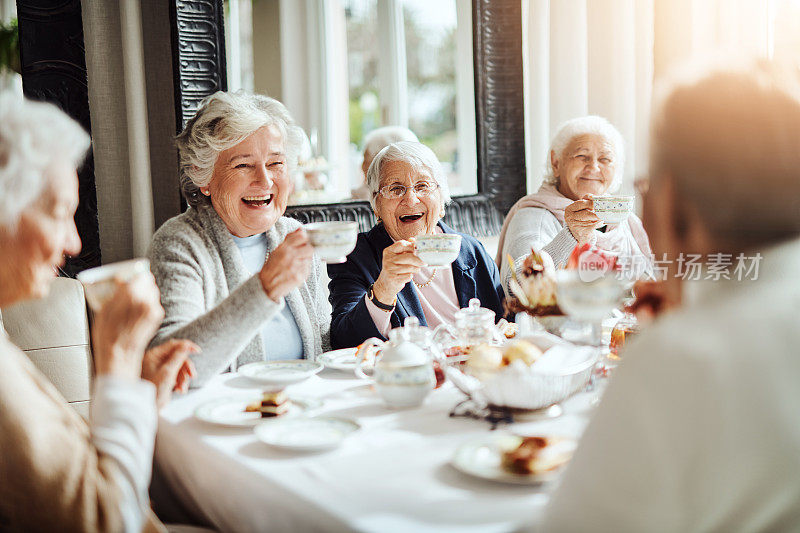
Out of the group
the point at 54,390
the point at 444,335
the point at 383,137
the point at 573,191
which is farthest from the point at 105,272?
the point at 573,191

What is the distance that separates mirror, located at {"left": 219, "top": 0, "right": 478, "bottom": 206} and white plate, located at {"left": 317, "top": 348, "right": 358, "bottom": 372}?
123 cm

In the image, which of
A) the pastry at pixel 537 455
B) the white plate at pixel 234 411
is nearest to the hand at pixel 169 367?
the white plate at pixel 234 411

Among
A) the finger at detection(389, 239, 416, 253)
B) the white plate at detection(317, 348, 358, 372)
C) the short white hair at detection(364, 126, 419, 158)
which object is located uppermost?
the short white hair at detection(364, 126, 419, 158)

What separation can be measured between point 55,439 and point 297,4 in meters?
2.49

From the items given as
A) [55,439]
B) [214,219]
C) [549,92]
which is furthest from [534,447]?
[549,92]

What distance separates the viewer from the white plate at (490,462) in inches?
44.0

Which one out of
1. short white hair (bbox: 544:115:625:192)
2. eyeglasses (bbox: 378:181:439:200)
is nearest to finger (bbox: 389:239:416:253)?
eyeglasses (bbox: 378:181:439:200)

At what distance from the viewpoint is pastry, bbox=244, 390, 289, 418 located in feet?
4.84

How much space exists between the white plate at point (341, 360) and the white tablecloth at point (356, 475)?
161 mm

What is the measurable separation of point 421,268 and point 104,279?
1214 mm

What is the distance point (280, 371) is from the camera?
1834 millimetres

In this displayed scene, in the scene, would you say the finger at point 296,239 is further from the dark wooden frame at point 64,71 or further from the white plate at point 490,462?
the dark wooden frame at point 64,71

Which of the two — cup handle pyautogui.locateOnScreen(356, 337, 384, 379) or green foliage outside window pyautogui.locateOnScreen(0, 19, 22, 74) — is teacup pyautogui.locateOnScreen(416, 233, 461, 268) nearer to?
cup handle pyautogui.locateOnScreen(356, 337, 384, 379)

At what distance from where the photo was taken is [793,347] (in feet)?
3.00
